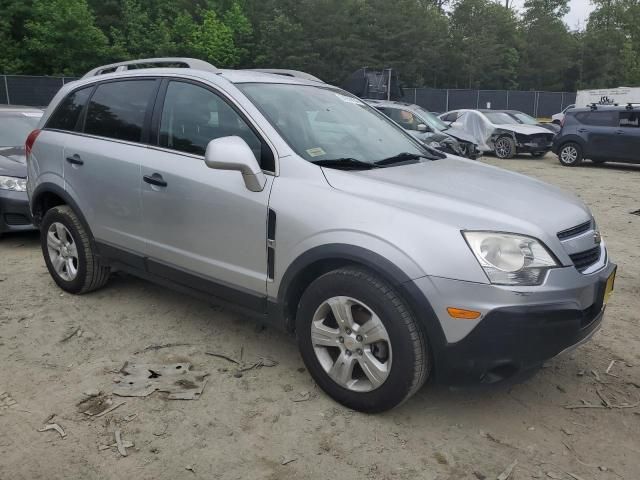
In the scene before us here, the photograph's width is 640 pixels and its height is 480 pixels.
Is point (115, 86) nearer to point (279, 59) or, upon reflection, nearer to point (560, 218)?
point (560, 218)

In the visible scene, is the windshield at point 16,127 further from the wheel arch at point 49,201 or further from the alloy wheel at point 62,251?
the alloy wheel at point 62,251

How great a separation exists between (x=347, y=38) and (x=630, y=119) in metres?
31.3

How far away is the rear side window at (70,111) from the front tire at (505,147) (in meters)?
14.0

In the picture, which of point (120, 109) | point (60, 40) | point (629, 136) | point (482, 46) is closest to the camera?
point (120, 109)

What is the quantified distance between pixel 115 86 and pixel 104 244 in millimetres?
1139

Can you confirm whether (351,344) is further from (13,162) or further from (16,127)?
(16,127)

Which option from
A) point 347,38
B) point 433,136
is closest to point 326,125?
point 433,136

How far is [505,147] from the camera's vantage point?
16375mm

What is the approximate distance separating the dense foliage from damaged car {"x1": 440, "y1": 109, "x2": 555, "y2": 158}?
22.4 metres

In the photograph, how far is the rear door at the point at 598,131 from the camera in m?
13.9

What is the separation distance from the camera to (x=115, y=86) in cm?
410

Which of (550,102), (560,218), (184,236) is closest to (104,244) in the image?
(184,236)

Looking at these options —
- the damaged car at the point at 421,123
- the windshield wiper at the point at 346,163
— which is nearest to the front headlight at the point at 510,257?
the windshield wiper at the point at 346,163

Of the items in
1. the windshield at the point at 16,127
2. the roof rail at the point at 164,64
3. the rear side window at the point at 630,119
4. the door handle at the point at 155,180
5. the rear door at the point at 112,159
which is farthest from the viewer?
the rear side window at the point at 630,119
